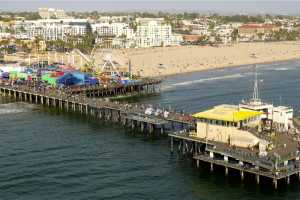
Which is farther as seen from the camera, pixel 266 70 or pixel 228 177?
pixel 266 70

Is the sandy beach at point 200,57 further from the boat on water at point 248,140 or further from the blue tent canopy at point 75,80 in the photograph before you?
the boat on water at point 248,140

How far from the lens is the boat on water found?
40.6 m

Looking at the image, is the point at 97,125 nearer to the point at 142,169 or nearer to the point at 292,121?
the point at 142,169

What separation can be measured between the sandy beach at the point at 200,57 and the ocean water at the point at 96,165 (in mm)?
40004

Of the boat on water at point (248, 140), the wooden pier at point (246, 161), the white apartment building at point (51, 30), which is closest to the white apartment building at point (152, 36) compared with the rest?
the white apartment building at point (51, 30)

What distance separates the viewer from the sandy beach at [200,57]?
11369 cm

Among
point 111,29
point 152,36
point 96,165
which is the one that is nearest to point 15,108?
point 96,165

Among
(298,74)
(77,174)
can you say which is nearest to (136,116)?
(77,174)

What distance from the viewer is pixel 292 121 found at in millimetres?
49938

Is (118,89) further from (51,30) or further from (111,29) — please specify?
(111,29)

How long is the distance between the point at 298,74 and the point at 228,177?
6697 cm

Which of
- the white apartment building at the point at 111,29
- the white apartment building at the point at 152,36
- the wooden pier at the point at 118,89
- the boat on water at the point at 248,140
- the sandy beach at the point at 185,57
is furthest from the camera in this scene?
the white apartment building at the point at 111,29

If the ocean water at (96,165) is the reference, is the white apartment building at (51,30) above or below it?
above

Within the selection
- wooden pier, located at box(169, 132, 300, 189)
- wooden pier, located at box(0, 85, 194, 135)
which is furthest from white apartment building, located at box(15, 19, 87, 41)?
wooden pier, located at box(169, 132, 300, 189)
